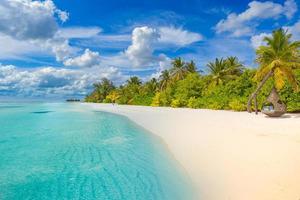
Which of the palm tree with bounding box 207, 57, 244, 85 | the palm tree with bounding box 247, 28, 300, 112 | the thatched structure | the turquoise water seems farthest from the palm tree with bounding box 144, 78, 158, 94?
the turquoise water

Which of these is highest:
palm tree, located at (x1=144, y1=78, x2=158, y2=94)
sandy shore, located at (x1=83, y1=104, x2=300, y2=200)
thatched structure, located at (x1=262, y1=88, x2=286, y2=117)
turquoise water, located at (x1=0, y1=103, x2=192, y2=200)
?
palm tree, located at (x1=144, y1=78, x2=158, y2=94)

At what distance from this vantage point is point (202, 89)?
37812mm

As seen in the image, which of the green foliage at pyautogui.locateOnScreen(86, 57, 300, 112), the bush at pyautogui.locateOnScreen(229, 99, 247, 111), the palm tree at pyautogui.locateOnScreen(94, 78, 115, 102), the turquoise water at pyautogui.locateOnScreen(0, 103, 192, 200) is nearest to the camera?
the turquoise water at pyautogui.locateOnScreen(0, 103, 192, 200)

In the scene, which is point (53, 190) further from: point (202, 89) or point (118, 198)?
point (202, 89)

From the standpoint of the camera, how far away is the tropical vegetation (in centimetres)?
2129

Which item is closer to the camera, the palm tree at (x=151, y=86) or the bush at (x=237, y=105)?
the bush at (x=237, y=105)

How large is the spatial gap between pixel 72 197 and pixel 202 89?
3332 centimetres

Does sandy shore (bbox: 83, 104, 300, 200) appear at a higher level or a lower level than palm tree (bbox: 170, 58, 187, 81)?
lower

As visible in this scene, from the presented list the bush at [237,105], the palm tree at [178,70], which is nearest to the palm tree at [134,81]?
the palm tree at [178,70]

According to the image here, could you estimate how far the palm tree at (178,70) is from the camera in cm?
4869

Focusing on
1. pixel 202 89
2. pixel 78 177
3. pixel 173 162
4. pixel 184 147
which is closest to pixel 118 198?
pixel 78 177

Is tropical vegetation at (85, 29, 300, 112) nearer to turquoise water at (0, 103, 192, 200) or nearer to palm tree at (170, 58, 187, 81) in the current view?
palm tree at (170, 58, 187, 81)

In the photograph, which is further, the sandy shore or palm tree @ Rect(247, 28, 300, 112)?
palm tree @ Rect(247, 28, 300, 112)

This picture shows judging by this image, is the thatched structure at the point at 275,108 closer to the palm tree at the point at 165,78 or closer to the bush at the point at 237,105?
the bush at the point at 237,105
